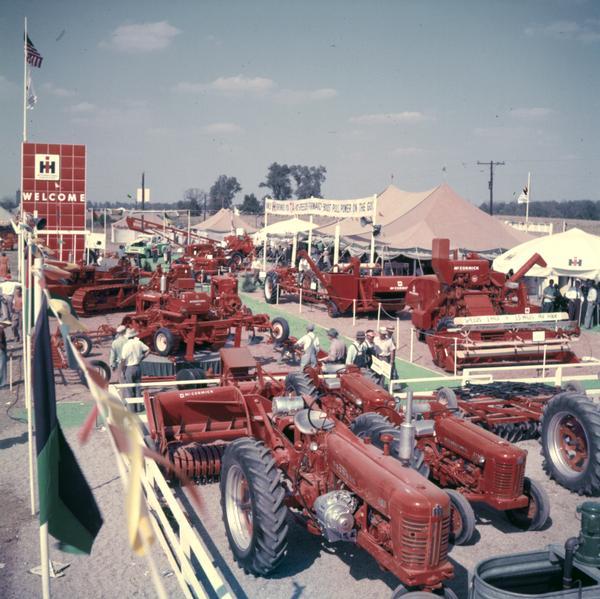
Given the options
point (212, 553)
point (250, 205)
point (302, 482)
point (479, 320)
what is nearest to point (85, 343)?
point (479, 320)

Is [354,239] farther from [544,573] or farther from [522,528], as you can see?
[544,573]

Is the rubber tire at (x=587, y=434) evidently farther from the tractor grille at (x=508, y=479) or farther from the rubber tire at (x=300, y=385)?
the rubber tire at (x=300, y=385)

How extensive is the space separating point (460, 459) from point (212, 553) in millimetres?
2498

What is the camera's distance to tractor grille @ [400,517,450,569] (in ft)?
15.2

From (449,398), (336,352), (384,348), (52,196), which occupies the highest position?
(52,196)

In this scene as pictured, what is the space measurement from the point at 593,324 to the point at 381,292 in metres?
5.84

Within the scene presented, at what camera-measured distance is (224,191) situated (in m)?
96.5

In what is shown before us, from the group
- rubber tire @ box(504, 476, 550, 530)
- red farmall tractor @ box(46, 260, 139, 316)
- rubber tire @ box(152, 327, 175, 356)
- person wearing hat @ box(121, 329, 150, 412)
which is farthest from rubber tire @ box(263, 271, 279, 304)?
rubber tire @ box(504, 476, 550, 530)

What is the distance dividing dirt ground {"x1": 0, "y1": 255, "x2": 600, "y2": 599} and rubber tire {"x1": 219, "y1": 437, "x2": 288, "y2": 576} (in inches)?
8.2

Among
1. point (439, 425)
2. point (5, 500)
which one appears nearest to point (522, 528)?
point (439, 425)

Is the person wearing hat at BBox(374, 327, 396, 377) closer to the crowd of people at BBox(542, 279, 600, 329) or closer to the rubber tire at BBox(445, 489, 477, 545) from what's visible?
the rubber tire at BBox(445, 489, 477, 545)

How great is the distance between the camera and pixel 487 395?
9.54m

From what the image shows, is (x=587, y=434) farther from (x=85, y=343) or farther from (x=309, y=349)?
(x=85, y=343)

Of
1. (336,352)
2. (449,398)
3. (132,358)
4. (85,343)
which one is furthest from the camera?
(85,343)
